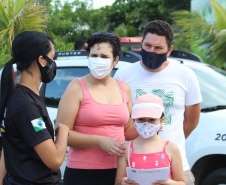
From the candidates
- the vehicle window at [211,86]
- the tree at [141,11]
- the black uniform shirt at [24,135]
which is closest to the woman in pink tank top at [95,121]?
the black uniform shirt at [24,135]

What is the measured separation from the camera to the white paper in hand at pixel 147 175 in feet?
7.00

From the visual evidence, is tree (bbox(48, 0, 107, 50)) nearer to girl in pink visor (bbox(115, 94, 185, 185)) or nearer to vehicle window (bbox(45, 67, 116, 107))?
vehicle window (bbox(45, 67, 116, 107))

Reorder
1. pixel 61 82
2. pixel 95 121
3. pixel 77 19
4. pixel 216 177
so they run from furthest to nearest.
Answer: pixel 77 19 → pixel 61 82 → pixel 216 177 → pixel 95 121

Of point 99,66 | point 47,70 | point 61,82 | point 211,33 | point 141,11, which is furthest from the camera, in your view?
point 141,11

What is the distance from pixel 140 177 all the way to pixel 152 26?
3.85ft

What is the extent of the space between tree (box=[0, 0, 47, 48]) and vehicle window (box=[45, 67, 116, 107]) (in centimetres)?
292

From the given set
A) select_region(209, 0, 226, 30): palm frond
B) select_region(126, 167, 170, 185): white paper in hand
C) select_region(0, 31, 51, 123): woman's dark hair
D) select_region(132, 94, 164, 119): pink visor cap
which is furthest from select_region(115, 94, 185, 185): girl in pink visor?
select_region(209, 0, 226, 30): palm frond

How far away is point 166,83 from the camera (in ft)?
8.97

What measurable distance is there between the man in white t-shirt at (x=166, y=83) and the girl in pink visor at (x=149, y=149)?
33cm

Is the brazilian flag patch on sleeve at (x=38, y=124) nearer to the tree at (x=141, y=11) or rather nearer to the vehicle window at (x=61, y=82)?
the vehicle window at (x=61, y=82)

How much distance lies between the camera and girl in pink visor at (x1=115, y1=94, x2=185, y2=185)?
7.54ft

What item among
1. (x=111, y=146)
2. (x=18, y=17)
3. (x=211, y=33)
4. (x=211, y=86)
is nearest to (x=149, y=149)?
(x=111, y=146)

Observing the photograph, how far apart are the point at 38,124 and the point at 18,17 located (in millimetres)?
5497

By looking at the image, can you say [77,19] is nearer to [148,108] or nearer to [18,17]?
[18,17]
